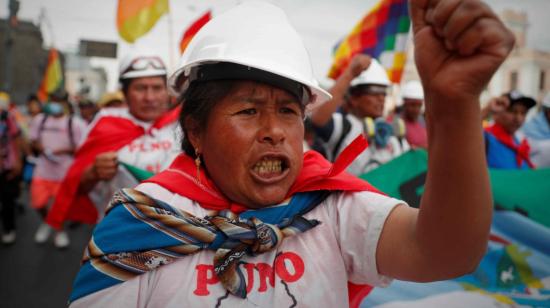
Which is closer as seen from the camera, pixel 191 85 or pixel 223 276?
pixel 223 276

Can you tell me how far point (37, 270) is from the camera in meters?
5.23

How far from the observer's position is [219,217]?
1.50 metres

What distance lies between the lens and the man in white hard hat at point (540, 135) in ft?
16.3

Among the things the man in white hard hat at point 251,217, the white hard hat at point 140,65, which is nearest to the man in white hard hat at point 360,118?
the white hard hat at point 140,65

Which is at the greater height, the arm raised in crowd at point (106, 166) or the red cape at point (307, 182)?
the red cape at point (307, 182)

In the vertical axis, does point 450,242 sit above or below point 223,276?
above

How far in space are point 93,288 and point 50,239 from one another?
604 cm

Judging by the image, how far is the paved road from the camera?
434 cm

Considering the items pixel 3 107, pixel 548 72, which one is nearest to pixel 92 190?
pixel 3 107

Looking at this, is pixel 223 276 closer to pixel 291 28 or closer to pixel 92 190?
pixel 291 28

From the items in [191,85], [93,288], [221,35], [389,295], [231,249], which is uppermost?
[221,35]

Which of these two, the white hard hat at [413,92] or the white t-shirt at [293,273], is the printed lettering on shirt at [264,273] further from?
the white hard hat at [413,92]

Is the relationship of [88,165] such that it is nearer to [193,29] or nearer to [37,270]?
[193,29]

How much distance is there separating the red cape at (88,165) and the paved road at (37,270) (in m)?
1.10
